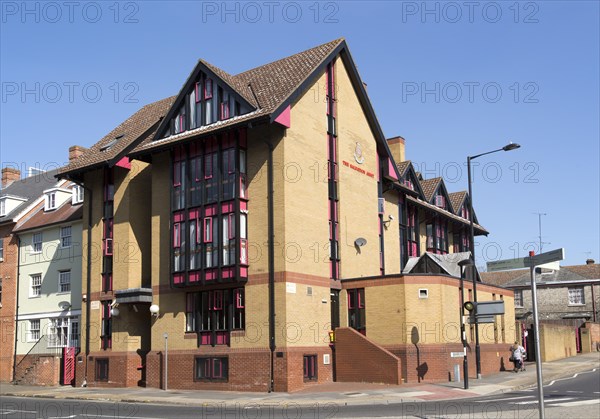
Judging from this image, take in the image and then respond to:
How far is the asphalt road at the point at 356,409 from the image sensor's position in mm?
18484

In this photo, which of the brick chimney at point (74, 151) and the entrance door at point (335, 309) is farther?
the brick chimney at point (74, 151)

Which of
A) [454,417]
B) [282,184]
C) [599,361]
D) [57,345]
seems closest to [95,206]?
[57,345]

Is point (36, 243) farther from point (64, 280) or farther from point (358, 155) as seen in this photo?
point (358, 155)

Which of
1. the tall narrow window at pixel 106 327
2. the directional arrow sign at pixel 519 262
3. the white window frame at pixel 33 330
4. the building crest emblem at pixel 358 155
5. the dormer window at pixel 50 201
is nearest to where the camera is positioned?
the directional arrow sign at pixel 519 262

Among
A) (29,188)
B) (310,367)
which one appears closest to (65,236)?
(29,188)

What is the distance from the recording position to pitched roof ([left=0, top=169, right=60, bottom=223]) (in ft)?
152

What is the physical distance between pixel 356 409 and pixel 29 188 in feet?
121

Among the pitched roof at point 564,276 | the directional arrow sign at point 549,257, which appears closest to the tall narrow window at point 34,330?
the directional arrow sign at point 549,257

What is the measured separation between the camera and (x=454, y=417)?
17.7 m

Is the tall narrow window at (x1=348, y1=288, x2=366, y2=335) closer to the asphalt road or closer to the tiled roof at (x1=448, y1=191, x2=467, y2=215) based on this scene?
the asphalt road

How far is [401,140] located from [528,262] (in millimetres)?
39898

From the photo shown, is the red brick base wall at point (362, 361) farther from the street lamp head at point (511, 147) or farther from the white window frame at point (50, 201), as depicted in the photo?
the white window frame at point (50, 201)

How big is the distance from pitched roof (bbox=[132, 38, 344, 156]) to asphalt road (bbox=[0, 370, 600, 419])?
41.0ft

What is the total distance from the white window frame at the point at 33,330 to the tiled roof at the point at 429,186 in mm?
26974
